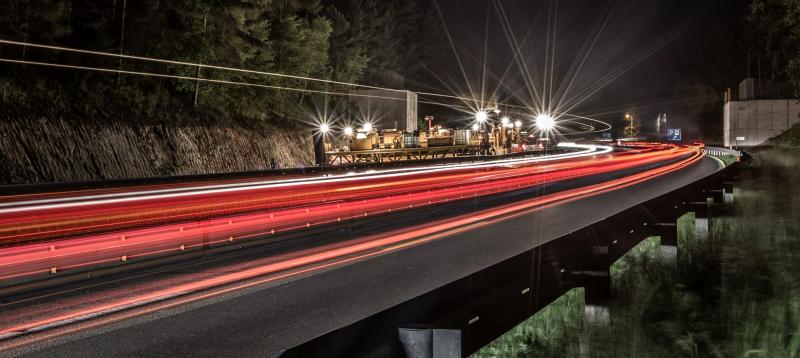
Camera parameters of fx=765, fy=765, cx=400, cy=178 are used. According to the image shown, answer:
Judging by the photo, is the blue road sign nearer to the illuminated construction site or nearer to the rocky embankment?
the illuminated construction site

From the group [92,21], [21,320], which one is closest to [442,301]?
[21,320]

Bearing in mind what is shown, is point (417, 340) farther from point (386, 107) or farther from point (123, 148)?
point (386, 107)

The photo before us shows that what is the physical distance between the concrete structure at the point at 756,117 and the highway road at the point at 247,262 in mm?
52052

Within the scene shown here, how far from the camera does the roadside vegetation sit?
6.66 meters

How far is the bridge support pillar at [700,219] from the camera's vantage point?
13.6 m

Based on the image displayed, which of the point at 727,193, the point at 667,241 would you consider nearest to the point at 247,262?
the point at 667,241

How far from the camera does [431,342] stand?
3.53 m

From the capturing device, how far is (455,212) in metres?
20.1

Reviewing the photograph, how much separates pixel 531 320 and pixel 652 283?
9.07 feet

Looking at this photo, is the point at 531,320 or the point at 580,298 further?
the point at 580,298

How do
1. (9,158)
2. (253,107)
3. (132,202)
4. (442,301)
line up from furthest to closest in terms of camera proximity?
(253,107) → (9,158) → (132,202) → (442,301)

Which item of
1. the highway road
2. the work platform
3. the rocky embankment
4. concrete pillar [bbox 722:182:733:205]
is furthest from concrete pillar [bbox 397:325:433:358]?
the work platform

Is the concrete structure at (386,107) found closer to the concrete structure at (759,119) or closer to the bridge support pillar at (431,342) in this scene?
the concrete structure at (759,119)

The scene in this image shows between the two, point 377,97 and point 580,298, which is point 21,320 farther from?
point 377,97
